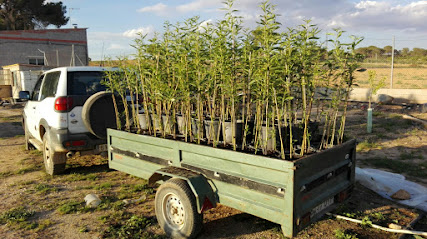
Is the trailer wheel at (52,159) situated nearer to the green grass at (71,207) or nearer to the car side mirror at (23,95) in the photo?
the green grass at (71,207)

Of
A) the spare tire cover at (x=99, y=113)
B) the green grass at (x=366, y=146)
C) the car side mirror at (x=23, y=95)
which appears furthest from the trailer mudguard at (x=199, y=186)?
the green grass at (x=366, y=146)

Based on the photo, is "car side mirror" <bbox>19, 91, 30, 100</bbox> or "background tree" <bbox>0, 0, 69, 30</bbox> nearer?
"car side mirror" <bbox>19, 91, 30, 100</bbox>

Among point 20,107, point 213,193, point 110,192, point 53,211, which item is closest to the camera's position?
point 213,193

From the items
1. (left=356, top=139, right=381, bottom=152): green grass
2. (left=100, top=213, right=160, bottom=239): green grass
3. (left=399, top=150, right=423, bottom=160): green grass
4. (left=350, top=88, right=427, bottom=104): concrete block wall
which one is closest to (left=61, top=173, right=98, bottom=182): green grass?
(left=100, top=213, right=160, bottom=239): green grass

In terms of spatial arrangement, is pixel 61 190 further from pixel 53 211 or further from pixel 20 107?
pixel 20 107

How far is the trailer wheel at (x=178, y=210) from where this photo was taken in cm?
326

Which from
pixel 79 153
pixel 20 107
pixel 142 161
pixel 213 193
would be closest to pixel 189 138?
pixel 142 161

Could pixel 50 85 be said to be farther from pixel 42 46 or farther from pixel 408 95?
pixel 42 46

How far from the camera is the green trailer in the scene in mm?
2793

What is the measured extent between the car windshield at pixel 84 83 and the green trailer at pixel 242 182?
6.73 feet

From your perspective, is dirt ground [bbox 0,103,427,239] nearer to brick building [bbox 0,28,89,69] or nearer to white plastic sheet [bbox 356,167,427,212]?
white plastic sheet [bbox 356,167,427,212]

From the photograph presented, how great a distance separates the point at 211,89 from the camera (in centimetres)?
404

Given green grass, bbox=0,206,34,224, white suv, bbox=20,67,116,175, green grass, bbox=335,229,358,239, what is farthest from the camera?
white suv, bbox=20,67,116,175

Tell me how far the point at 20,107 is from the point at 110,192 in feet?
53.5
